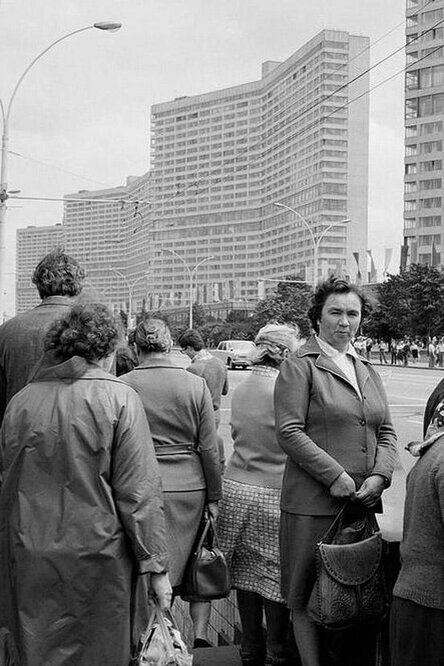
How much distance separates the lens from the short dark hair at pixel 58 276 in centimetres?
483

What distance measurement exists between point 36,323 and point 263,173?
15884 centimetres

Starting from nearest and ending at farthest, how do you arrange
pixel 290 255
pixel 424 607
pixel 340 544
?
pixel 424 607 < pixel 340 544 < pixel 290 255

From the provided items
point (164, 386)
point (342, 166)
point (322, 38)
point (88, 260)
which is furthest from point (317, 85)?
point (164, 386)

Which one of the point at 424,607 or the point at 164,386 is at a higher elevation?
the point at 164,386

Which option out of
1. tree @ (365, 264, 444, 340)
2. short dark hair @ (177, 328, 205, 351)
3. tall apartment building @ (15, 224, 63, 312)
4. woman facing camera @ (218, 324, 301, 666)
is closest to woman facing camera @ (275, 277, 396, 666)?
woman facing camera @ (218, 324, 301, 666)

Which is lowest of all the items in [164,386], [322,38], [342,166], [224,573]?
[224,573]

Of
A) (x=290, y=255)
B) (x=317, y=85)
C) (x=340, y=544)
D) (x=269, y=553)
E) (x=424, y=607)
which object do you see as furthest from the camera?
(x=290, y=255)

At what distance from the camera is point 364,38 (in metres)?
156

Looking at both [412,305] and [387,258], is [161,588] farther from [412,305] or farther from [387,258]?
[387,258]

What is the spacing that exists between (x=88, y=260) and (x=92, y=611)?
139 metres

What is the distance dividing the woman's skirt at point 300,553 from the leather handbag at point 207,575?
28.1 inches

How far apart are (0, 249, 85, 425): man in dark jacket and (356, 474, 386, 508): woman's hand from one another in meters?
1.76

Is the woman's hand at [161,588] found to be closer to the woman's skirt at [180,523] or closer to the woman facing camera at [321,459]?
the woman facing camera at [321,459]

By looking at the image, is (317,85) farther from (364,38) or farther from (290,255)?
(290,255)
